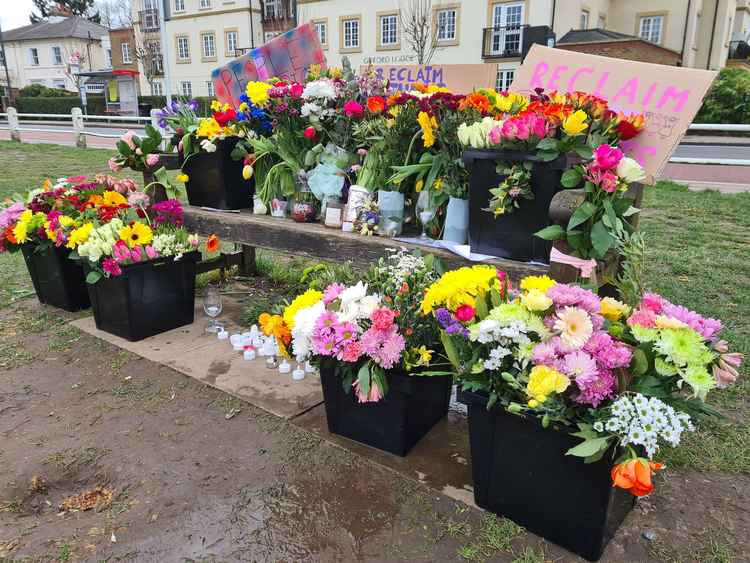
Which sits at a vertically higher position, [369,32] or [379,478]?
[369,32]

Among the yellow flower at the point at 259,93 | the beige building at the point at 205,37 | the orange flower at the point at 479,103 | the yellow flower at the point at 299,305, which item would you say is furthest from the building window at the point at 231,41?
the yellow flower at the point at 299,305

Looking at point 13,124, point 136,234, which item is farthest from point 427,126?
point 13,124

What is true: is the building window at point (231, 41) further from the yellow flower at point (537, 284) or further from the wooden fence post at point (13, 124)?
the yellow flower at point (537, 284)

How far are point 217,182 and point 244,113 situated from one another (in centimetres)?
45

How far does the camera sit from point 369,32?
2442cm

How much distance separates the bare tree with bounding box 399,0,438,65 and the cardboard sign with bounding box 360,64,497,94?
747 inches

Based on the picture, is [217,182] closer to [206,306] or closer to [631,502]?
[206,306]

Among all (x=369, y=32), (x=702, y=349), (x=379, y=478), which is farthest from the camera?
(x=369, y=32)

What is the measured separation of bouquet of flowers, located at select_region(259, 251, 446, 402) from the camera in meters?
1.98

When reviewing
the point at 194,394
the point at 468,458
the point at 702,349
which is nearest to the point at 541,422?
the point at 702,349

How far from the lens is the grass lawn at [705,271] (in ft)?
7.55

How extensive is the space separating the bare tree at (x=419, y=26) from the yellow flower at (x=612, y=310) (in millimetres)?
21012

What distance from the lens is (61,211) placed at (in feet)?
11.3

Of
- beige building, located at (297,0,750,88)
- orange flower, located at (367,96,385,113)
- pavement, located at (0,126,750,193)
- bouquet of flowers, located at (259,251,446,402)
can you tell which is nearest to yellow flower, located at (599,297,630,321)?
bouquet of flowers, located at (259,251,446,402)
